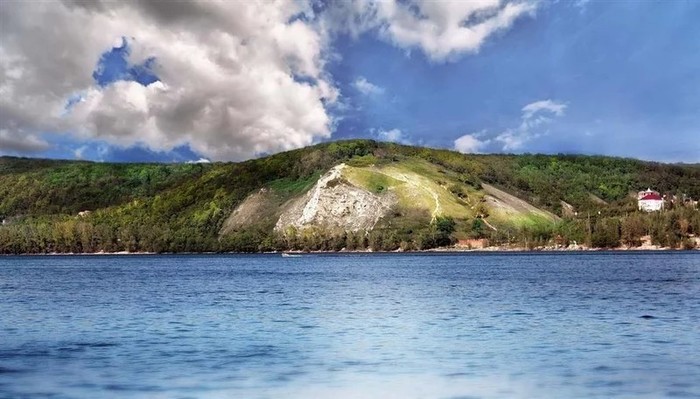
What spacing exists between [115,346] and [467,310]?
28196 mm

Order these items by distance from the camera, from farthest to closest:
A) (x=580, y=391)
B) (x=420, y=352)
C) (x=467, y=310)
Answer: (x=467, y=310) < (x=420, y=352) < (x=580, y=391)

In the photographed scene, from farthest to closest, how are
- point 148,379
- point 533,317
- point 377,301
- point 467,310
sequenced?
point 377,301, point 467,310, point 533,317, point 148,379

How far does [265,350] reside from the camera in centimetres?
3675

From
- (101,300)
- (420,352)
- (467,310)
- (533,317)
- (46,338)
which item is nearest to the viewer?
(420,352)

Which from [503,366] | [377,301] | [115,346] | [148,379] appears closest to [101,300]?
[377,301]

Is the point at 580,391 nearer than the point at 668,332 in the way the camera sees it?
Yes

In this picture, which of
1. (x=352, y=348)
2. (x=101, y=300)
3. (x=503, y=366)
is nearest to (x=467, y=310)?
(x=352, y=348)

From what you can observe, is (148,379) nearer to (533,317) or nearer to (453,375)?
(453,375)

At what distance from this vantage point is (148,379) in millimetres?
29156

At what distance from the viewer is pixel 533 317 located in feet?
165

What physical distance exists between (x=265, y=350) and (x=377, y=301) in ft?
98.6

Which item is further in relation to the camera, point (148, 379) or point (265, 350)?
point (265, 350)

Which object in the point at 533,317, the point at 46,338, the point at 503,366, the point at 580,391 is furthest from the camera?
the point at 533,317

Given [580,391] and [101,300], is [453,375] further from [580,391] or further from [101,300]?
[101,300]
